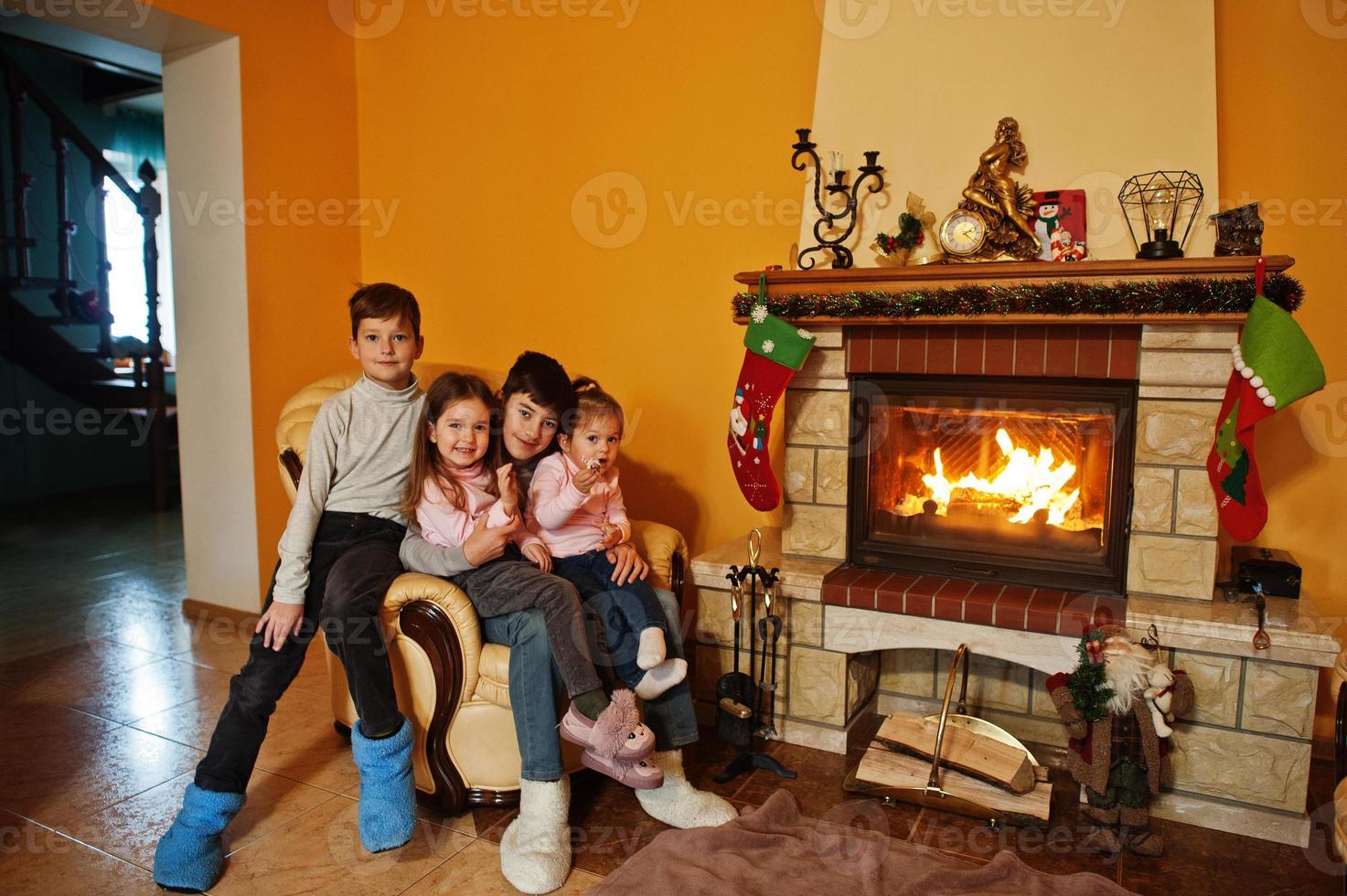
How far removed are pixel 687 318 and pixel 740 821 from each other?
167cm

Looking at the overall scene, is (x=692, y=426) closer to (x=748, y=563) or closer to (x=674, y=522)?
(x=674, y=522)

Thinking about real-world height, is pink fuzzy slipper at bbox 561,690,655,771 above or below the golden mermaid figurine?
below

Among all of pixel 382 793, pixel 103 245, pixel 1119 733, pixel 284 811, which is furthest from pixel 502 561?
pixel 103 245

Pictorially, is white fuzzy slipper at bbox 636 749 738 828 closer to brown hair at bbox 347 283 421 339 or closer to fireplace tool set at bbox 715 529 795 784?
fireplace tool set at bbox 715 529 795 784

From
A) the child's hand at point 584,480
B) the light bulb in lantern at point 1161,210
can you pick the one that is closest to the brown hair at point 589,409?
the child's hand at point 584,480

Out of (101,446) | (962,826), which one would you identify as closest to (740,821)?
(962,826)

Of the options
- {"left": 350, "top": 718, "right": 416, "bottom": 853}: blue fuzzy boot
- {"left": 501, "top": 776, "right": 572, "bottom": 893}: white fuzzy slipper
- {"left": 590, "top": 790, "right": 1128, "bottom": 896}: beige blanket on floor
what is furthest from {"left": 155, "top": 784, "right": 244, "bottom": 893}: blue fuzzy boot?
{"left": 590, "top": 790, "right": 1128, "bottom": 896}: beige blanket on floor

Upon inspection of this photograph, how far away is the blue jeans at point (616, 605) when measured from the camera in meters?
2.24

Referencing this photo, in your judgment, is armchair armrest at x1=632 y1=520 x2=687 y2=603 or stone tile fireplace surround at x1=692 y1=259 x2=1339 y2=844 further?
armchair armrest at x1=632 y1=520 x2=687 y2=603

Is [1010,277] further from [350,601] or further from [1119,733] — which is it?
[350,601]

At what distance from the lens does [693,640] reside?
117 inches

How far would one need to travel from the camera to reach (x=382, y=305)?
2305 mm

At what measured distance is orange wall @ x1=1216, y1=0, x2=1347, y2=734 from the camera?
2469 mm

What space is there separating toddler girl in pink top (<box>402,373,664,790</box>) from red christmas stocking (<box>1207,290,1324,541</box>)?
4.69 ft
